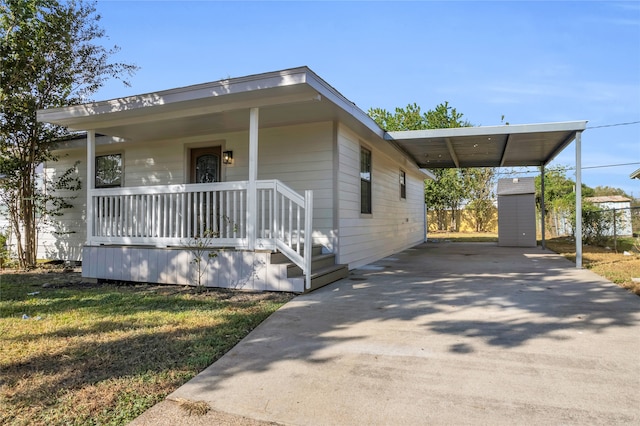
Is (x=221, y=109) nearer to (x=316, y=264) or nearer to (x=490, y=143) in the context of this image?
(x=316, y=264)

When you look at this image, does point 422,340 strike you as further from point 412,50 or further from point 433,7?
point 412,50

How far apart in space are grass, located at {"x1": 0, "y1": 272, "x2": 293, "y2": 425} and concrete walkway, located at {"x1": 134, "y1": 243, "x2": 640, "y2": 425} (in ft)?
0.74

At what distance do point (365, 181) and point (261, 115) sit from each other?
9.61ft

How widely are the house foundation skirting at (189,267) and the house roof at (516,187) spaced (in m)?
10.1

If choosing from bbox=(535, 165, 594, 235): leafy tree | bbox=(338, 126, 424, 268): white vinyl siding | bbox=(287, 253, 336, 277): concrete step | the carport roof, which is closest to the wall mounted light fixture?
bbox=(338, 126, 424, 268): white vinyl siding

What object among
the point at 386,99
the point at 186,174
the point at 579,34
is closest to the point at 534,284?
the point at 186,174

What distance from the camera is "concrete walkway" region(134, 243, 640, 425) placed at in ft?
6.84

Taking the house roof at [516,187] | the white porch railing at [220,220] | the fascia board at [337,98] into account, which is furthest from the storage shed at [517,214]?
the white porch railing at [220,220]

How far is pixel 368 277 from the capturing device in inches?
254

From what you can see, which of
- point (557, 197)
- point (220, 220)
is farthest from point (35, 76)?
point (557, 197)

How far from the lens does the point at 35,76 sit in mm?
7352

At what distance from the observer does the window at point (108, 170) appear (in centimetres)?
869

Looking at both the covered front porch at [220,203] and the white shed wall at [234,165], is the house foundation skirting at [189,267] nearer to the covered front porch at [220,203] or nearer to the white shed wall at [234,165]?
the covered front porch at [220,203]

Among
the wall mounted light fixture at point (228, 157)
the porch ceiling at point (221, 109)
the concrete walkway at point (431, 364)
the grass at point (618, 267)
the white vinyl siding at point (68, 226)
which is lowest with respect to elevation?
the concrete walkway at point (431, 364)
